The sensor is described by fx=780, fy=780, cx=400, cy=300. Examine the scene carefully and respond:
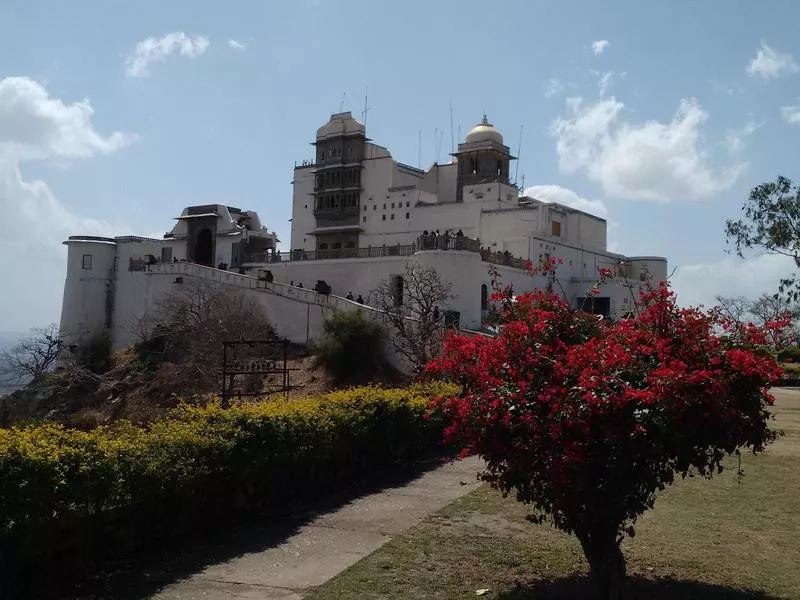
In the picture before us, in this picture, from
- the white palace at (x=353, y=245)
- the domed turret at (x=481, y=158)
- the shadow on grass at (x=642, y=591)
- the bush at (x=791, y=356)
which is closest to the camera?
the shadow on grass at (x=642, y=591)

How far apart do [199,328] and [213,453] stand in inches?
997

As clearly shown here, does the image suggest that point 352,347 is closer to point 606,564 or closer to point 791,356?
point 791,356

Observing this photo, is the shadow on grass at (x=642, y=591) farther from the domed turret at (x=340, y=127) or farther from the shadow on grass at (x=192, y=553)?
the domed turret at (x=340, y=127)

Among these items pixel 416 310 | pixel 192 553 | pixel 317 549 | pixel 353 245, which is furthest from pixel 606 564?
pixel 353 245

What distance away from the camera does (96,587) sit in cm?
659

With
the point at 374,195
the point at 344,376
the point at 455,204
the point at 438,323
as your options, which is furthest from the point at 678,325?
the point at 374,195

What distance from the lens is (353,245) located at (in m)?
45.1

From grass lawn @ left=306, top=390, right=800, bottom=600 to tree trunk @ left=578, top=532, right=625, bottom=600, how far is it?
0.87ft

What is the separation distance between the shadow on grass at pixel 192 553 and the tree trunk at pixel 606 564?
327cm

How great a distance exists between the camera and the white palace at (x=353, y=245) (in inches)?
1382

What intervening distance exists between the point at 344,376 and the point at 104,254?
20.2 m

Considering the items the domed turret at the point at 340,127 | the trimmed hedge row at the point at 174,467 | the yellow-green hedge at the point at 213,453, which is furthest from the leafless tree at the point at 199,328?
the trimmed hedge row at the point at 174,467

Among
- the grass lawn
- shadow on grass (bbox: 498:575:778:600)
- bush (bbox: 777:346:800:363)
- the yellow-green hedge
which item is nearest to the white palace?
bush (bbox: 777:346:800:363)

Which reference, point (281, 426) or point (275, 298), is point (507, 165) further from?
point (281, 426)
